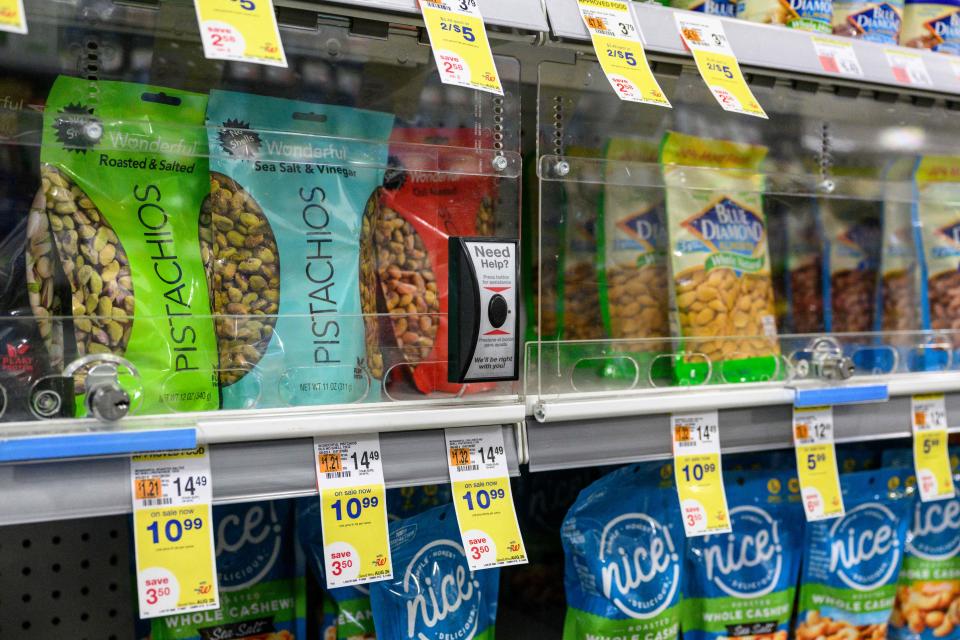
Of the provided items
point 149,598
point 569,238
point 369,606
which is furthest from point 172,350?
point 569,238

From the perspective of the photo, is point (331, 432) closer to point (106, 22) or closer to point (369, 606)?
point (369, 606)

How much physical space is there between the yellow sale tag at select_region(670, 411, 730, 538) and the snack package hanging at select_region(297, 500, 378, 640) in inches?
18.6

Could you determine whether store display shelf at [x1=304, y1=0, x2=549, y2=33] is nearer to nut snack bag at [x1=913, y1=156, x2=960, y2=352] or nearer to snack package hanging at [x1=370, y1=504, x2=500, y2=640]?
snack package hanging at [x1=370, y1=504, x2=500, y2=640]

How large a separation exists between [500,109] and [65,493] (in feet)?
2.36

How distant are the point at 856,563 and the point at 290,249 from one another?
114cm

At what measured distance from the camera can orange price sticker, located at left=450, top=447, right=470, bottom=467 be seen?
40.6 inches

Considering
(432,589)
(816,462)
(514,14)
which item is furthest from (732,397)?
(514,14)

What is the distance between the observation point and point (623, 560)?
131 centimetres

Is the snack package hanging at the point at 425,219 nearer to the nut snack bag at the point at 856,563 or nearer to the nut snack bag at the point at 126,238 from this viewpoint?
the nut snack bag at the point at 126,238

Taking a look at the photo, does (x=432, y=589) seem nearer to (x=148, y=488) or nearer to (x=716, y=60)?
(x=148, y=488)

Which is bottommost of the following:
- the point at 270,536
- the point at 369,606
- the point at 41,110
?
the point at 369,606

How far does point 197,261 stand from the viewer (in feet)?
3.42

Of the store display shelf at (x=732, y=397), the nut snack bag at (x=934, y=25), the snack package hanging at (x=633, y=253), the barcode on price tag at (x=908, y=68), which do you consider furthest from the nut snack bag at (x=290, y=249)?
the nut snack bag at (x=934, y=25)

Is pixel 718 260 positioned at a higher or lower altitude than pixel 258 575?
higher
